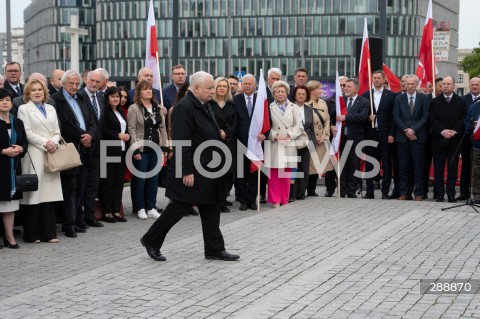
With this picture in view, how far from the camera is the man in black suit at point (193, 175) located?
970 centimetres

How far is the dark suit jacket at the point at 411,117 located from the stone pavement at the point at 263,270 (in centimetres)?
239

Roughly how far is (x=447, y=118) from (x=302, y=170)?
2690mm

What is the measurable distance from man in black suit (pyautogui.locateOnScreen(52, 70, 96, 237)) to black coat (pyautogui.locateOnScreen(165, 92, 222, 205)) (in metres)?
2.47

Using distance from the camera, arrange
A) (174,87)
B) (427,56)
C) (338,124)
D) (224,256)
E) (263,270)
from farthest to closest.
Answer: (427,56) < (338,124) < (174,87) < (224,256) < (263,270)

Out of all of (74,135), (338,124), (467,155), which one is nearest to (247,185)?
(338,124)

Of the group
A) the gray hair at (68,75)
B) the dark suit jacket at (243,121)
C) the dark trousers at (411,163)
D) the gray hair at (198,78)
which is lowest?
the dark trousers at (411,163)

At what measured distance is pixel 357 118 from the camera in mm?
16000

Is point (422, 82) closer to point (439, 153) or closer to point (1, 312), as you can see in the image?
point (439, 153)

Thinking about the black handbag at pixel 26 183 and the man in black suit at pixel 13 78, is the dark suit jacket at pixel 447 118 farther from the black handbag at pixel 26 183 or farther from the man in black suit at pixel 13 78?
the black handbag at pixel 26 183

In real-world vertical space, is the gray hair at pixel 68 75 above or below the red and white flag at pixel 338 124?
above

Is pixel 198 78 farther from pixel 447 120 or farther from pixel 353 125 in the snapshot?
pixel 447 120

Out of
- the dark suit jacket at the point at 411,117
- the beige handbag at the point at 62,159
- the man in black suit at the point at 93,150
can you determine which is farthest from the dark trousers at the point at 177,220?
the dark suit jacket at the point at 411,117

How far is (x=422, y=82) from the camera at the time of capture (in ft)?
61.9

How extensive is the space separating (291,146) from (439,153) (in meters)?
2.79
